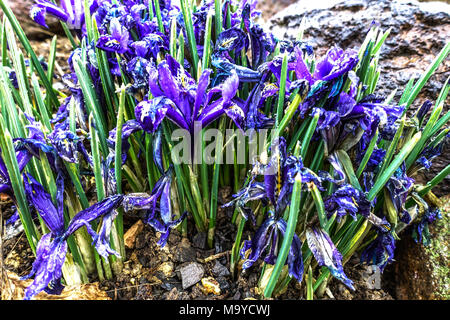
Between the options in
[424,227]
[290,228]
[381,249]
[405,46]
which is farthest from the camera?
[405,46]

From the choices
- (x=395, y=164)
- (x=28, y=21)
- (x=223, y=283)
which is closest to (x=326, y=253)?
(x=395, y=164)

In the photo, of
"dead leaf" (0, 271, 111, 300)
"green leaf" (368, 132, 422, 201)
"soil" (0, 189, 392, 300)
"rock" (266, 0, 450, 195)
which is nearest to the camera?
"green leaf" (368, 132, 422, 201)

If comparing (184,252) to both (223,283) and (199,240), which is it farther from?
(223,283)

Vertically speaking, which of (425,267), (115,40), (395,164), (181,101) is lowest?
(425,267)

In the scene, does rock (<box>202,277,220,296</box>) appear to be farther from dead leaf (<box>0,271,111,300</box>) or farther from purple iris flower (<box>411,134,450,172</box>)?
purple iris flower (<box>411,134,450,172</box>)

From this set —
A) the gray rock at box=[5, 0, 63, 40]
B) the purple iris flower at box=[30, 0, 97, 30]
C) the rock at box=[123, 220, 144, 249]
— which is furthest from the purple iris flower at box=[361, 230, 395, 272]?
the gray rock at box=[5, 0, 63, 40]
